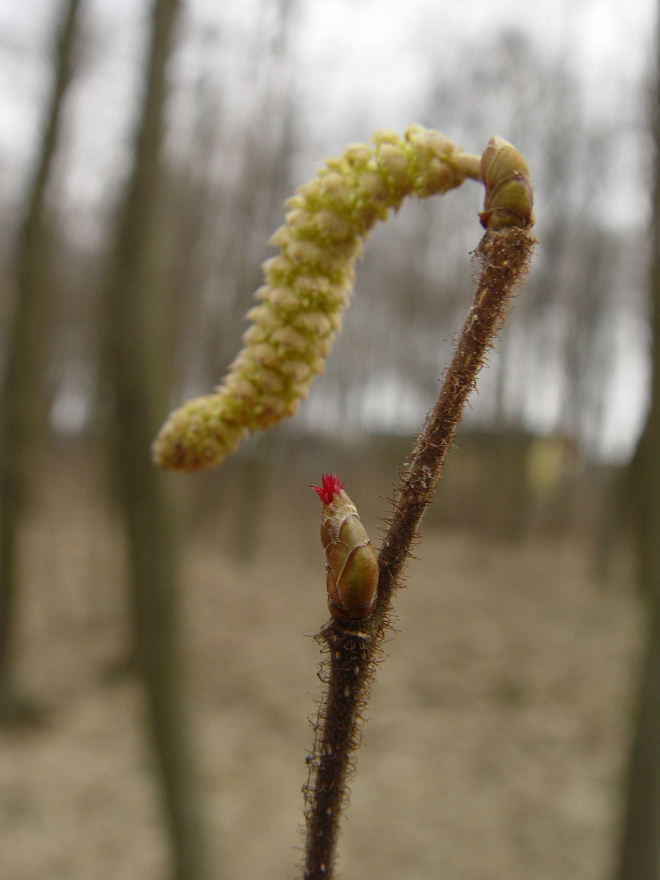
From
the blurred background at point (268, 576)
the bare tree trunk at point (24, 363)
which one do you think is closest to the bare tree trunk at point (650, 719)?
the blurred background at point (268, 576)

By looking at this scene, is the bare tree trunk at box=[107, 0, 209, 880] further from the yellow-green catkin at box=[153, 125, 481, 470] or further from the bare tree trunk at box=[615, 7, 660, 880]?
the yellow-green catkin at box=[153, 125, 481, 470]

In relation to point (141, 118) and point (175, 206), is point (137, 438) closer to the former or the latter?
point (141, 118)

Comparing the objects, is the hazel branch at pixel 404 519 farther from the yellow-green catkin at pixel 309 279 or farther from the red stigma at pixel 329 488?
the yellow-green catkin at pixel 309 279

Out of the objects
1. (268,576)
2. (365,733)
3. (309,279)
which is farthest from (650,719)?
(268,576)

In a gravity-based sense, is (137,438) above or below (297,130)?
below

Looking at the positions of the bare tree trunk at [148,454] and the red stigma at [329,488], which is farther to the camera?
the bare tree trunk at [148,454]

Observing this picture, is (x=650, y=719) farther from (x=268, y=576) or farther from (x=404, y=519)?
(x=268, y=576)

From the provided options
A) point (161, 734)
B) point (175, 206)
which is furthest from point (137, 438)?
point (175, 206)
